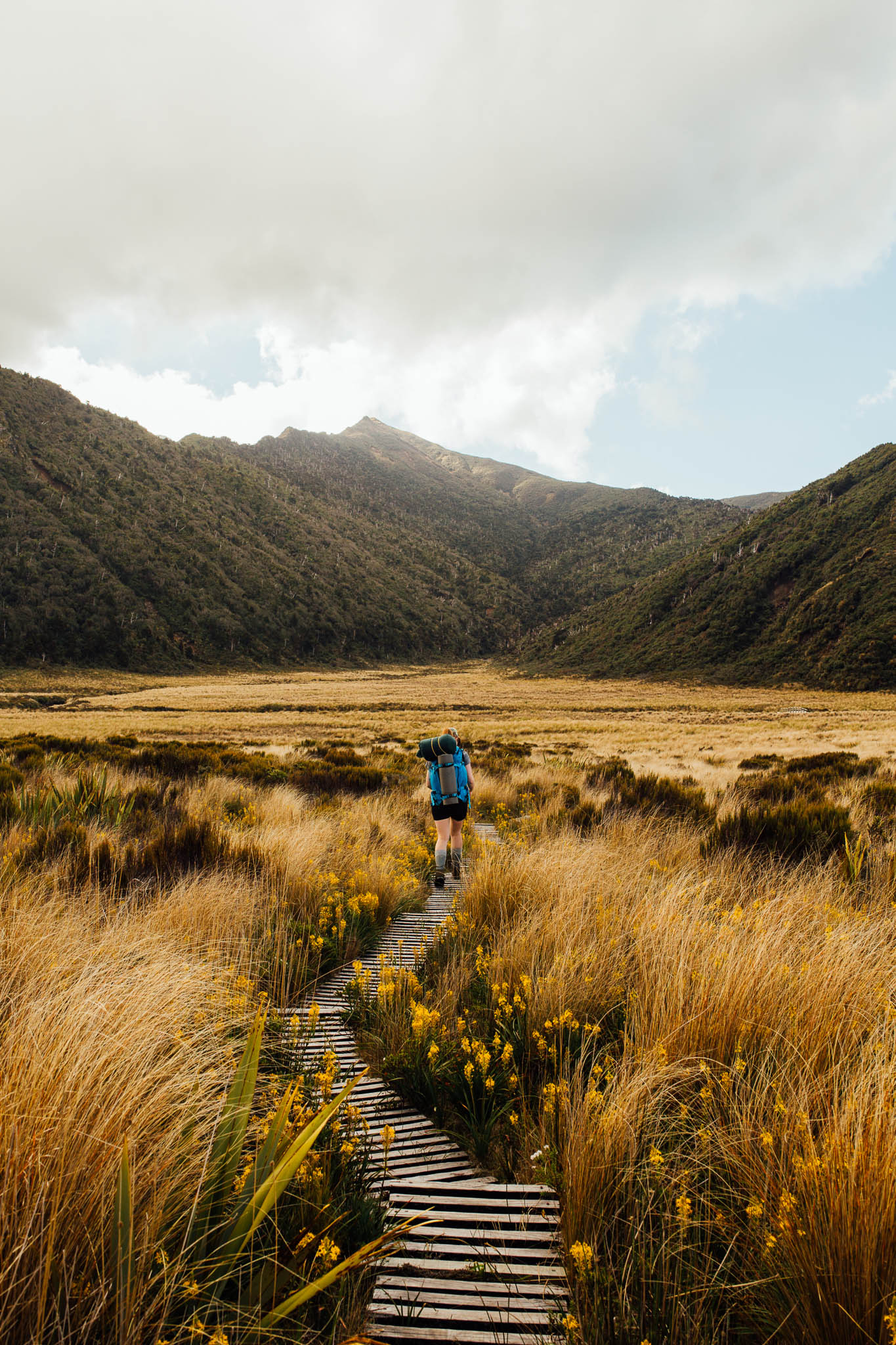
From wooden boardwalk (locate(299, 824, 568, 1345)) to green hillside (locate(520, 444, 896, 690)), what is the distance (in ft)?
260

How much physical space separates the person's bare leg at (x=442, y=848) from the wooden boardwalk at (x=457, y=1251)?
15.0 feet

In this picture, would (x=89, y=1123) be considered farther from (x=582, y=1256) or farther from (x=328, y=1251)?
(x=582, y=1256)

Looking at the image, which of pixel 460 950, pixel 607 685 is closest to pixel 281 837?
pixel 460 950

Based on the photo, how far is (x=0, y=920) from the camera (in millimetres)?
3605

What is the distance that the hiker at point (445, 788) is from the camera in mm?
7562

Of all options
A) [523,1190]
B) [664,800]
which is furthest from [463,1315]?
[664,800]

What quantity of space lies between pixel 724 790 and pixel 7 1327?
43.9 ft

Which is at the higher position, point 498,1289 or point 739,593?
point 739,593

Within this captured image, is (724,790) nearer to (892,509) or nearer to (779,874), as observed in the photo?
(779,874)

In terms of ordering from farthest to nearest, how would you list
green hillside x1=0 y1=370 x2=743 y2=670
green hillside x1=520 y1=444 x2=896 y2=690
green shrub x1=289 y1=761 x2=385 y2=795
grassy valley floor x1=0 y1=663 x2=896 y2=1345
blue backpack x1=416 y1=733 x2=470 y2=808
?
green hillside x1=0 y1=370 x2=743 y2=670, green hillside x1=520 y1=444 x2=896 y2=690, green shrub x1=289 y1=761 x2=385 y2=795, blue backpack x1=416 y1=733 x2=470 y2=808, grassy valley floor x1=0 y1=663 x2=896 y2=1345

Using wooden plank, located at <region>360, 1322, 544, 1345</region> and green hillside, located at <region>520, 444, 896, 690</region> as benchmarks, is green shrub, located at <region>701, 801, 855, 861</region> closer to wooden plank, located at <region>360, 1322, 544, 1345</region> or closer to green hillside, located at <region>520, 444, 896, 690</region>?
wooden plank, located at <region>360, 1322, 544, 1345</region>

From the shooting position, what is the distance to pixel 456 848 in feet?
26.7

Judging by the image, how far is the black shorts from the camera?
7617 mm

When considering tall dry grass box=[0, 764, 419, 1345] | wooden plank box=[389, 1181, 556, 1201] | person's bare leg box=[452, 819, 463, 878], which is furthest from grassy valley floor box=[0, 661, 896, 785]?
wooden plank box=[389, 1181, 556, 1201]
